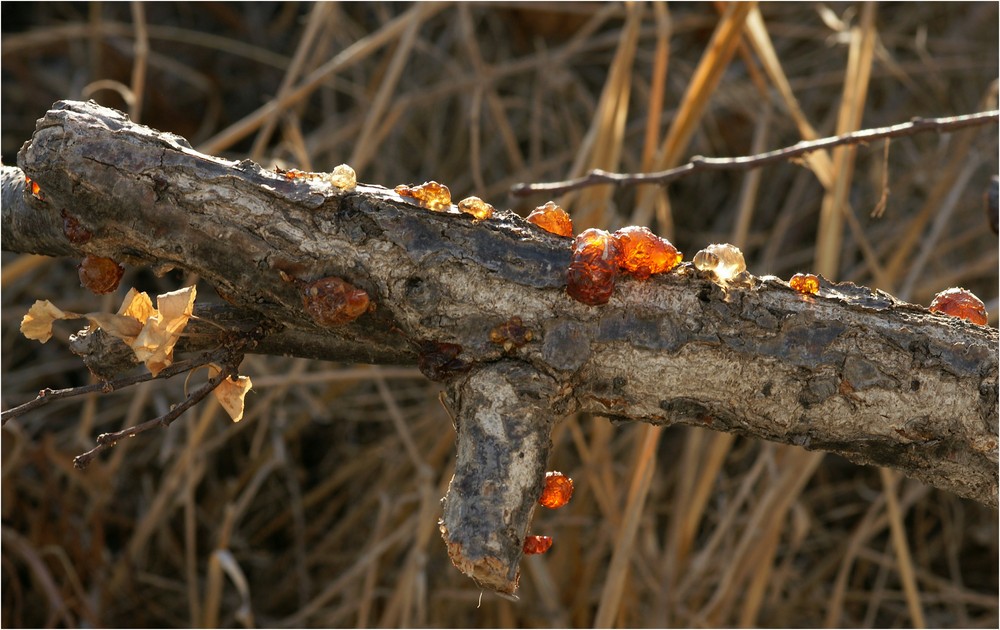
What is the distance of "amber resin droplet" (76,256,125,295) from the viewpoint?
2.50 ft

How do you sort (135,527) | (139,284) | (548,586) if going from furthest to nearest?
(139,284), (135,527), (548,586)

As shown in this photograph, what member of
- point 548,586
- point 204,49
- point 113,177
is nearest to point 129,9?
point 204,49

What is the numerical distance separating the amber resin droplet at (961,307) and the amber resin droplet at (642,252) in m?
0.26

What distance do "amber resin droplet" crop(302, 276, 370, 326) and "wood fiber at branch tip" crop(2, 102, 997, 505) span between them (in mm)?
14

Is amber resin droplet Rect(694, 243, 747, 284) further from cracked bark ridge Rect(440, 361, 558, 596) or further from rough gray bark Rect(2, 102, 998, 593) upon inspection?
cracked bark ridge Rect(440, 361, 558, 596)

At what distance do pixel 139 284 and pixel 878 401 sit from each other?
77.1 inches

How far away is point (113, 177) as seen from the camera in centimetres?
69

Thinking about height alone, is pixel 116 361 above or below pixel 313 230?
below

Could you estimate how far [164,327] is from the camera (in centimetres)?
69

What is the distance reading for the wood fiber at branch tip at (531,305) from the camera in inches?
27.3

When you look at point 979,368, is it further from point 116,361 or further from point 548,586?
point 548,586

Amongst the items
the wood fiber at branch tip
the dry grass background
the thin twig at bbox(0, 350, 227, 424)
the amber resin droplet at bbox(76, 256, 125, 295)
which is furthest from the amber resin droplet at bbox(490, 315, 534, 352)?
the dry grass background

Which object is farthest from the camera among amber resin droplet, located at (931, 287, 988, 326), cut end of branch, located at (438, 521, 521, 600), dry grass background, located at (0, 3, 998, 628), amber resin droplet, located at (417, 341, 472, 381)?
dry grass background, located at (0, 3, 998, 628)

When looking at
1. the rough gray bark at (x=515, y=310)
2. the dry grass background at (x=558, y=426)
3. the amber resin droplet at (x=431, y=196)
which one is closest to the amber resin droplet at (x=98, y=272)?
the rough gray bark at (x=515, y=310)
